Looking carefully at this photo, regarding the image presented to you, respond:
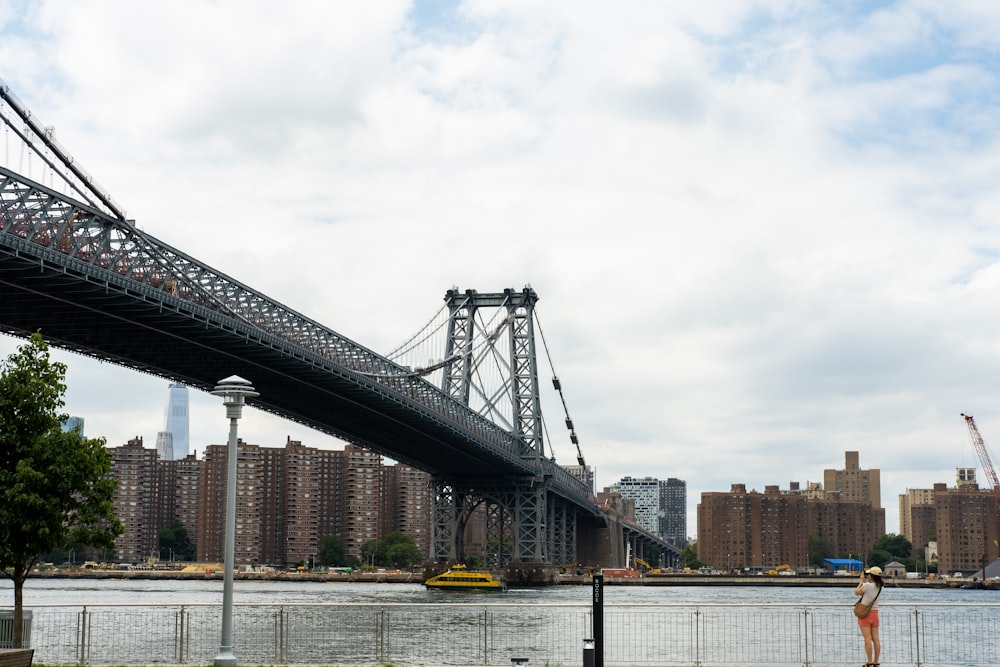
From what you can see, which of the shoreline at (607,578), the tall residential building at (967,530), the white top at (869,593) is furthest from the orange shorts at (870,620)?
the tall residential building at (967,530)

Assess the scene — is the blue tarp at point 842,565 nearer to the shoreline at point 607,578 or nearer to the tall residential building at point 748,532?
the tall residential building at point 748,532

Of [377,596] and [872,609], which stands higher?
[872,609]

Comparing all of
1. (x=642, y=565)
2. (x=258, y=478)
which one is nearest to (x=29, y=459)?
(x=642, y=565)

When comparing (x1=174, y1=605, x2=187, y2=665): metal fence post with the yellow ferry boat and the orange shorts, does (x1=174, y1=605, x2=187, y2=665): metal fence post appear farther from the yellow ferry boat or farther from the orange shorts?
the yellow ferry boat

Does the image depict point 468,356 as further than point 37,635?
Yes

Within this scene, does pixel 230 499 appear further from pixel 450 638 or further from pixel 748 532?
pixel 748 532

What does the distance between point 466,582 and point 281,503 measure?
304 feet

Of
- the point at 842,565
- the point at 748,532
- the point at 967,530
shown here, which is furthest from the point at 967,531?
the point at 748,532

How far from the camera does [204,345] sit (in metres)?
57.1

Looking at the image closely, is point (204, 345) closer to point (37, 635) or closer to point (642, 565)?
point (37, 635)

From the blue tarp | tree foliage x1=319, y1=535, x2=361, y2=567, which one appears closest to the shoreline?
the blue tarp

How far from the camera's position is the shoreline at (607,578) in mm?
132125

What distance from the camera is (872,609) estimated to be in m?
18.0

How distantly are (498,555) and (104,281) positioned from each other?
64.0 metres
